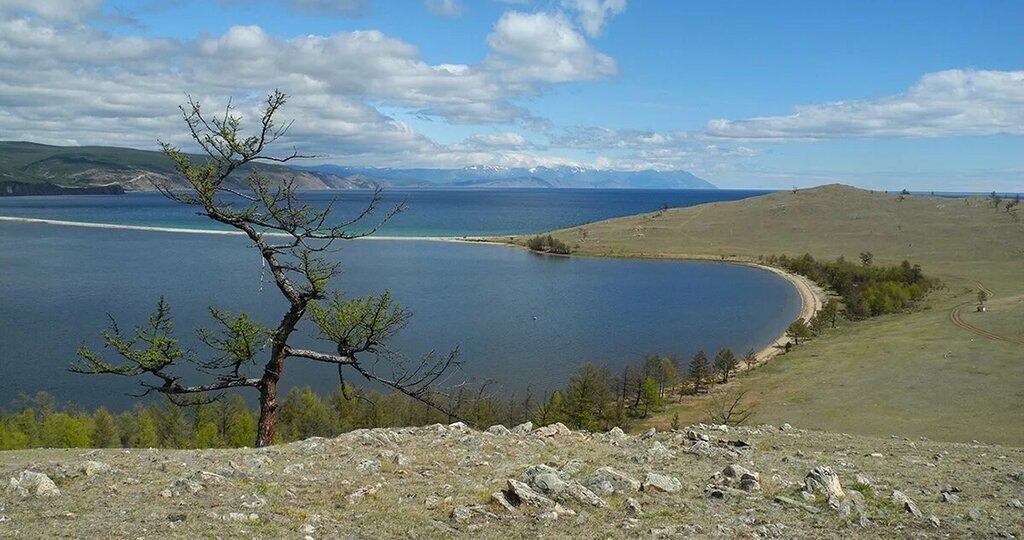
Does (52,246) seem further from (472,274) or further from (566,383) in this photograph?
(566,383)

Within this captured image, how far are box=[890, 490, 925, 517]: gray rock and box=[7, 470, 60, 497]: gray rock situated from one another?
1202 cm

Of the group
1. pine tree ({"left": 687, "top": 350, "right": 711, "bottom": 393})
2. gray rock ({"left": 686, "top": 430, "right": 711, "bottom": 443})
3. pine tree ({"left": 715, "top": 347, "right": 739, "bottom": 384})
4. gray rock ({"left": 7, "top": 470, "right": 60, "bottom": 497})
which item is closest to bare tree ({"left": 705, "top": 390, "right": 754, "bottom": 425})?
pine tree ({"left": 687, "top": 350, "right": 711, "bottom": 393})

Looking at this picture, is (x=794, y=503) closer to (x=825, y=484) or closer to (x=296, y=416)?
(x=825, y=484)

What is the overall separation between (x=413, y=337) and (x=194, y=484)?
53509mm

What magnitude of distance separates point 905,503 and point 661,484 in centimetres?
354

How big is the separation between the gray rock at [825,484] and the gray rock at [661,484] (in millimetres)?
2010

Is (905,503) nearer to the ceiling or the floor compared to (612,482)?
nearer to the ceiling

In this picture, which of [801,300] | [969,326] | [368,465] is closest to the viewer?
[368,465]

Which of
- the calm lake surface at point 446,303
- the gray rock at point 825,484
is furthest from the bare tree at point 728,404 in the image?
the gray rock at point 825,484

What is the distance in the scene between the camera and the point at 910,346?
58.8m

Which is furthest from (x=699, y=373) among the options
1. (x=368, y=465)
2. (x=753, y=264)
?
(x=753, y=264)

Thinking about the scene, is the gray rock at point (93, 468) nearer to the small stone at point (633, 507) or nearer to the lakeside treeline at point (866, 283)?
the small stone at point (633, 507)

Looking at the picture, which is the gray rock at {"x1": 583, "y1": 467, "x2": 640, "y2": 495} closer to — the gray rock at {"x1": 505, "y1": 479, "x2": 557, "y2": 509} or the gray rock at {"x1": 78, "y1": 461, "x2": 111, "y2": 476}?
the gray rock at {"x1": 505, "y1": 479, "x2": 557, "y2": 509}

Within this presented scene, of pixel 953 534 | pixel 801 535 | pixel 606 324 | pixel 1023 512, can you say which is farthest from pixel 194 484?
pixel 606 324
